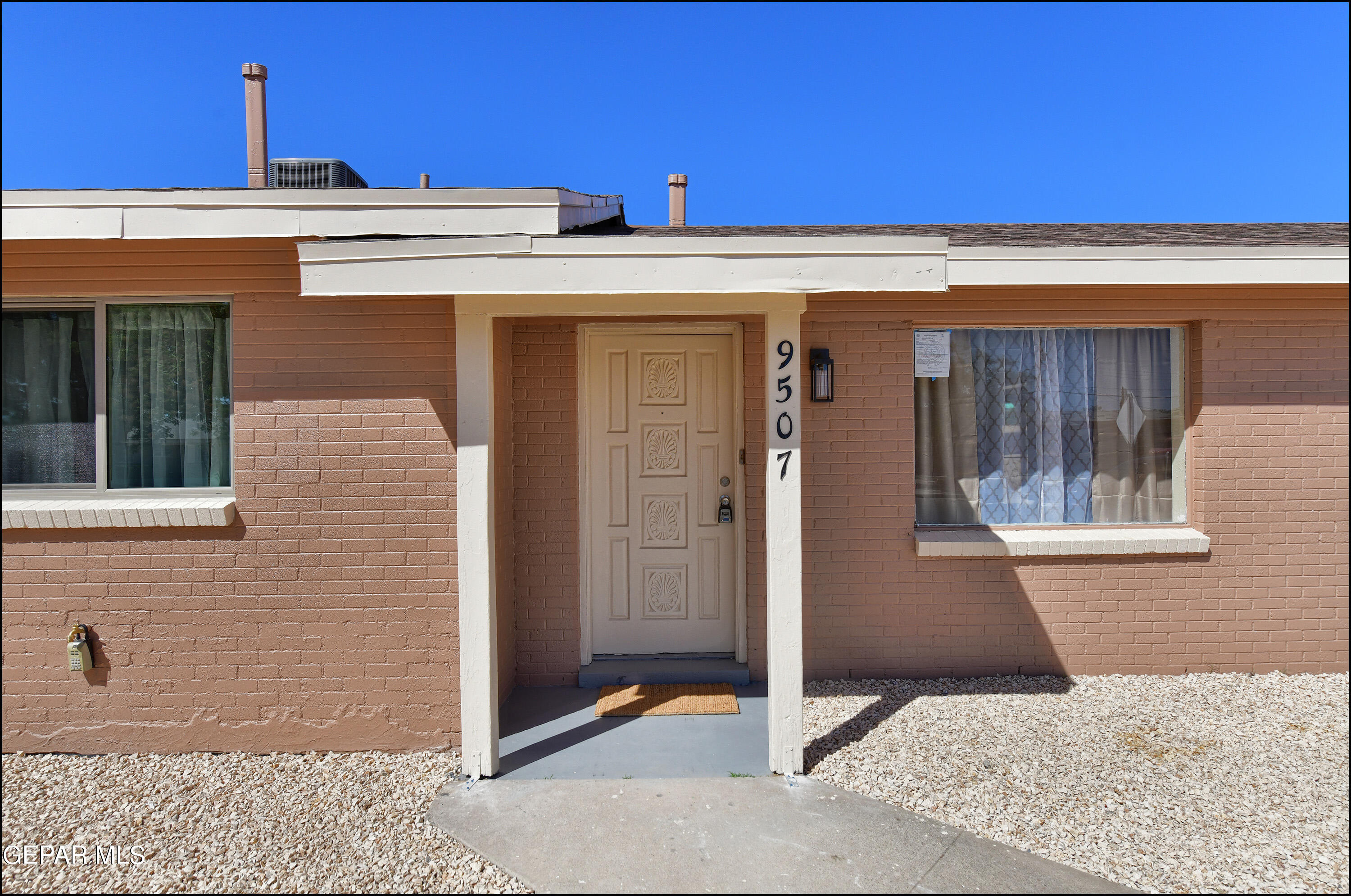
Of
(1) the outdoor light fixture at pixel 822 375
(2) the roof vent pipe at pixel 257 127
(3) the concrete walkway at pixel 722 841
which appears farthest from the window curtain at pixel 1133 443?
(2) the roof vent pipe at pixel 257 127

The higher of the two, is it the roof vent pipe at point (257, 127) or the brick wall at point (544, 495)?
the roof vent pipe at point (257, 127)

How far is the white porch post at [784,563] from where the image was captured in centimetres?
356

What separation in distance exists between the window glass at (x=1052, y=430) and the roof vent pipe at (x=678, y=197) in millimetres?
3706

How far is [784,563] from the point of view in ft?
→ 11.9

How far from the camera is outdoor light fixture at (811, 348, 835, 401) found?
474cm

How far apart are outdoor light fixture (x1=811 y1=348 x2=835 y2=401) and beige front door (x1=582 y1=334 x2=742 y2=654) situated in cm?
55

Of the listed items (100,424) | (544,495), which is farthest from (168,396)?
(544,495)

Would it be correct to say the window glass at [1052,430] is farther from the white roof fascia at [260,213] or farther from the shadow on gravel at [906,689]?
the white roof fascia at [260,213]

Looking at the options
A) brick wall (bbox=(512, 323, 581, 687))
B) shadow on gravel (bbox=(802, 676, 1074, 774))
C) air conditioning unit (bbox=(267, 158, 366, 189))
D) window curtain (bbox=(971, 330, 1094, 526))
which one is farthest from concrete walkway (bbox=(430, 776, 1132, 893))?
air conditioning unit (bbox=(267, 158, 366, 189))

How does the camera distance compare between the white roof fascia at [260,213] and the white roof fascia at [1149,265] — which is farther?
the white roof fascia at [1149,265]

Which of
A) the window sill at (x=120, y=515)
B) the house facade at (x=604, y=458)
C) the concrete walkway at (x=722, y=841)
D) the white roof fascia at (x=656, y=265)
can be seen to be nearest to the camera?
the concrete walkway at (x=722, y=841)

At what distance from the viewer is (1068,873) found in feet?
9.52

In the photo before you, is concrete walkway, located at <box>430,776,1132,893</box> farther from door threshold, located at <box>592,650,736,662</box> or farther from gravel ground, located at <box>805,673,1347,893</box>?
door threshold, located at <box>592,650,736,662</box>

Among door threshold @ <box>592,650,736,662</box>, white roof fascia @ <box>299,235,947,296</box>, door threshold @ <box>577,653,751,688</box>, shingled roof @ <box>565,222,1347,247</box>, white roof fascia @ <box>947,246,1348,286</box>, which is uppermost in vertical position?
shingled roof @ <box>565,222,1347,247</box>
